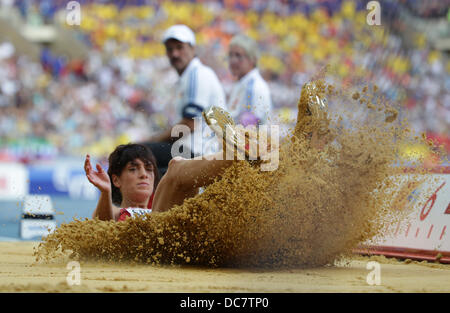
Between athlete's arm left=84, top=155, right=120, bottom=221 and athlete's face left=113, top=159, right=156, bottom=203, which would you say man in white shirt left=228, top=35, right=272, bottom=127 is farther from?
athlete's arm left=84, top=155, right=120, bottom=221

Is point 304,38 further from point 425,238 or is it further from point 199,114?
point 425,238

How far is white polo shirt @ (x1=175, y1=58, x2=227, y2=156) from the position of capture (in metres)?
5.07

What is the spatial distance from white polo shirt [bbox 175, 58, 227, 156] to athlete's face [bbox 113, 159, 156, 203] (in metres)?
1.02

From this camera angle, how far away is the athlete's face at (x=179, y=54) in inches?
216

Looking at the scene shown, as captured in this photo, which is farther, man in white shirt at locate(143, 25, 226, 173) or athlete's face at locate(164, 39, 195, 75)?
athlete's face at locate(164, 39, 195, 75)

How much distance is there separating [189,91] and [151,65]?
10285 mm

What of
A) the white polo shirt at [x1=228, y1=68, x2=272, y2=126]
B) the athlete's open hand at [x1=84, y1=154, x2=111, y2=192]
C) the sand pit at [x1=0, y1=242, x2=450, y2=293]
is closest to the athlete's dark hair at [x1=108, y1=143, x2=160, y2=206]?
the athlete's open hand at [x1=84, y1=154, x2=111, y2=192]

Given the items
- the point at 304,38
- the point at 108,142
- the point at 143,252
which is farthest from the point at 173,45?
the point at 304,38

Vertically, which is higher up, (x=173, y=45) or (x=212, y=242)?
(x=173, y=45)

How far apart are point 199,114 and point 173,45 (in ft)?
2.70

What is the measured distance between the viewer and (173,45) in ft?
18.1

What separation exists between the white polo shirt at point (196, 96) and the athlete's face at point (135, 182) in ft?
3.35

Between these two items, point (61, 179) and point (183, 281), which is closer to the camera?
point (183, 281)

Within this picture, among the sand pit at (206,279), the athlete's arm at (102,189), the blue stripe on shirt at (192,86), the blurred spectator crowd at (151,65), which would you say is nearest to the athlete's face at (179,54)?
the blue stripe on shirt at (192,86)
